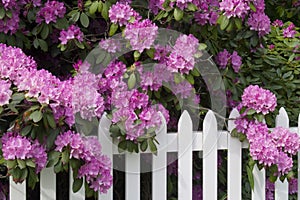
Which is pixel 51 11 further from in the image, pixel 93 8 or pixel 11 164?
pixel 11 164

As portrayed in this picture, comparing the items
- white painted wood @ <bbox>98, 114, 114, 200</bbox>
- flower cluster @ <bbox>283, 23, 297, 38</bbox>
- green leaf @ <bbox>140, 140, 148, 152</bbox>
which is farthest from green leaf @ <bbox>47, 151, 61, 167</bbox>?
flower cluster @ <bbox>283, 23, 297, 38</bbox>

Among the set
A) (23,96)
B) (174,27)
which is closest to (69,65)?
(174,27)

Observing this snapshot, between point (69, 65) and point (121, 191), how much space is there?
0.68m

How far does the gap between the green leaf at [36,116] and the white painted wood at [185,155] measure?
743 millimetres

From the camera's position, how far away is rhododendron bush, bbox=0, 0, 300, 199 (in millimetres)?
2430

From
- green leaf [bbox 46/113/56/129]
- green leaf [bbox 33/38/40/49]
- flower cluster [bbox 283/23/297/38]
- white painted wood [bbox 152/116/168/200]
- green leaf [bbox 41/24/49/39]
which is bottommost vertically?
white painted wood [bbox 152/116/168/200]

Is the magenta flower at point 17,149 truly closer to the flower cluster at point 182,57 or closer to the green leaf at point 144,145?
the green leaf at point 144,145

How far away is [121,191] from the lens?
318 cm

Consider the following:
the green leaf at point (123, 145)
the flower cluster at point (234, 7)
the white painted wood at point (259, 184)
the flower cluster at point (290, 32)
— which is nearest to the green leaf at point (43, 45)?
the green leaf at point (123, 145)

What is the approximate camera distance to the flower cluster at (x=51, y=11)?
9.39 feet

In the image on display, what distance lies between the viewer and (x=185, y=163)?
292cm

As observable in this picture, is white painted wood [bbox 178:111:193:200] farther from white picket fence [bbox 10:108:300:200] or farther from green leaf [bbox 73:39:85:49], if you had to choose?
green leaf [bbox 73:39:85:49]

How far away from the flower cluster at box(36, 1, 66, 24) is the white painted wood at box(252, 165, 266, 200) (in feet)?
3.87

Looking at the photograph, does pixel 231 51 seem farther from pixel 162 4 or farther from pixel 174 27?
pixel 162 4
